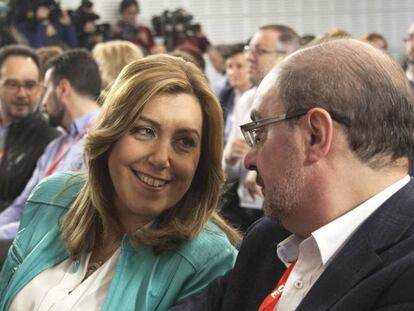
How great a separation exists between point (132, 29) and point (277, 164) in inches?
334

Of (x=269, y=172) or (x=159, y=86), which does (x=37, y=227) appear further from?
(x=269, y=172)

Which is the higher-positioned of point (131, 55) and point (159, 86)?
point (159, 86)

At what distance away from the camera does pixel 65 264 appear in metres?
2.06

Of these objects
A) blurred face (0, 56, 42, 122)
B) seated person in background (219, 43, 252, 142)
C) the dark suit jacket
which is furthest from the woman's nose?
seated person in background (219, 43, 252, 142)

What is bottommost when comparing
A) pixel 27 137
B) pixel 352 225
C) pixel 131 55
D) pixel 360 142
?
pixel 27 137

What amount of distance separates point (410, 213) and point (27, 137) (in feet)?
10.5

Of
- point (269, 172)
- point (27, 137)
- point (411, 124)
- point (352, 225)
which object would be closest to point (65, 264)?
point (269, 172)

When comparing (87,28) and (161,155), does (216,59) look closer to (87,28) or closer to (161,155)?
(87,28)

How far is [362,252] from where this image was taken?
1.41 metres

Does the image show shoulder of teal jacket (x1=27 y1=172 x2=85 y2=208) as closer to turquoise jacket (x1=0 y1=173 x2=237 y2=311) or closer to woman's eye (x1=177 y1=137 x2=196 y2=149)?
turquoise jacket (x1=0 y1=173 x2=237 y2=311)

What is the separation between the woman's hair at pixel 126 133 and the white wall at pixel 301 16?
31.8 feet

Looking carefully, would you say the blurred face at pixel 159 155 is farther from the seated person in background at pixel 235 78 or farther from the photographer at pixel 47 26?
the photographer at pixel 47 26

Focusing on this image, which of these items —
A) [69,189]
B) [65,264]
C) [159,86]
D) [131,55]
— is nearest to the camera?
[159,86]

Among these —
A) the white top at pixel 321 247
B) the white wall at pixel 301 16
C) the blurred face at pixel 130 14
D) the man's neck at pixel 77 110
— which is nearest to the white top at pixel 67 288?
the white top at pixel 321 247
